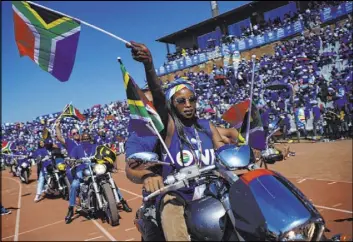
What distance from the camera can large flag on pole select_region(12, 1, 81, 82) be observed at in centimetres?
366

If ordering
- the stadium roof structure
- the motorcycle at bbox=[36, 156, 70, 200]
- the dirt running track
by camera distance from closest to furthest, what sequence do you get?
the dirt running track, the motorcycle at bbox=[36, 156, 70, 200], the stadium roof structure

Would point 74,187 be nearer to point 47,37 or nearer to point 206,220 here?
point 47,37

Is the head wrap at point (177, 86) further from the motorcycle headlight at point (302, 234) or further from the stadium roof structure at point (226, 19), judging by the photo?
the stadium roof structure at point (226, 19)

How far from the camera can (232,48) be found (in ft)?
94.2

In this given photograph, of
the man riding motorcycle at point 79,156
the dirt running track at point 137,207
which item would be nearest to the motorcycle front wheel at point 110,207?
the dirt running track at point 137,207

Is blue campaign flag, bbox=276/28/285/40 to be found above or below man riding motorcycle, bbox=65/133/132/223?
above

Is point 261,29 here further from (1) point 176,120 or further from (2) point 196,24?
(1) point 176,120

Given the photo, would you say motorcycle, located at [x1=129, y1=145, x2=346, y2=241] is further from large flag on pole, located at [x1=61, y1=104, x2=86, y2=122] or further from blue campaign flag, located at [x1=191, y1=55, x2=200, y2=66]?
blue campaign flag, located at [x1=191, y1=55, x2=200, y2=66]

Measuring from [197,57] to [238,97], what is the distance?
11.2 m

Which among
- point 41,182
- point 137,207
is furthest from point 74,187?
point 41,182

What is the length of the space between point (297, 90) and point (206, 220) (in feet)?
54.0

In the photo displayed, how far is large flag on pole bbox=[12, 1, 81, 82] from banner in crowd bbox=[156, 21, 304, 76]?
1952cm

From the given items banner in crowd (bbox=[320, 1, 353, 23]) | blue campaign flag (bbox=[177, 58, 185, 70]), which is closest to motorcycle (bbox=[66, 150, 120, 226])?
banner in crowd (bbox=[320, 1, 353, 23])

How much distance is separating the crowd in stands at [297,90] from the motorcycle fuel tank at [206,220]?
25.1 feet
